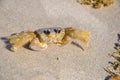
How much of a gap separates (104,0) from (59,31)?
162 cm

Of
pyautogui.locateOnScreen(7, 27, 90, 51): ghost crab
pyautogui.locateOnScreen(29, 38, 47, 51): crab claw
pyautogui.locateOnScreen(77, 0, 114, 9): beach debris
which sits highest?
pyautogui.locateOnScreen(77, 0, 114, 9): beach debris

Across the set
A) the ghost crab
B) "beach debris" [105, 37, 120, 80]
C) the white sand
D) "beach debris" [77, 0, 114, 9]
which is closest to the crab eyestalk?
the ghost crab

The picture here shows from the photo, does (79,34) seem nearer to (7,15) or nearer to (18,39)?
(18,39)

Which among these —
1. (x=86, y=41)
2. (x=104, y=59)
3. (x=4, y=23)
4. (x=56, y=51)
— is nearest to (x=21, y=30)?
(x=4, y=23)

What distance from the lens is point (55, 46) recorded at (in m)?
5.00

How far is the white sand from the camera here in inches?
178

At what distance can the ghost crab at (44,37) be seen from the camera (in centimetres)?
475

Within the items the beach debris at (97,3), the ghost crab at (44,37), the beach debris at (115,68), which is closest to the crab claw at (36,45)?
the ghost crab at (44,37)

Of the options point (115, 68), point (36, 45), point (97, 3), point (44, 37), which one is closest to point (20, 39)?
point (36, 45)

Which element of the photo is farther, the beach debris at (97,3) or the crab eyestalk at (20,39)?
the beach debris at (97,3)

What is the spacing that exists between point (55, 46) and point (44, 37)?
321 millimetres

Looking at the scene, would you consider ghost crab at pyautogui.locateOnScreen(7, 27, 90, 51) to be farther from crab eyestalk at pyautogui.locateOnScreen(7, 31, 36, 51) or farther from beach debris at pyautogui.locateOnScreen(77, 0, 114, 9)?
beach debris at pyautogui.locateOnScreen(77, 0, 114, 9)

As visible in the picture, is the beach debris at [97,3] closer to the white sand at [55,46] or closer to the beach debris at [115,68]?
the white sand at [55,46]

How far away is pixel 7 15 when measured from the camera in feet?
18.5
